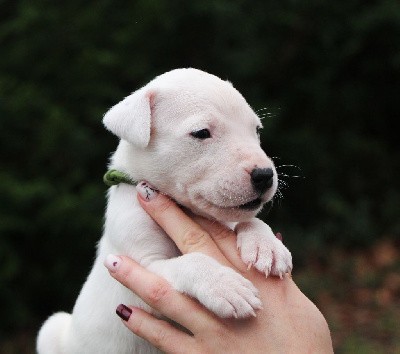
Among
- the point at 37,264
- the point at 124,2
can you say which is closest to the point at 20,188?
the point at 37,264

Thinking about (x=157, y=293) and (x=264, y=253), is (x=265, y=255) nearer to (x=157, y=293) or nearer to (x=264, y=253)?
(x=264, y=253)

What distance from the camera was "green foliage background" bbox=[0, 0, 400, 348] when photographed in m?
6.52

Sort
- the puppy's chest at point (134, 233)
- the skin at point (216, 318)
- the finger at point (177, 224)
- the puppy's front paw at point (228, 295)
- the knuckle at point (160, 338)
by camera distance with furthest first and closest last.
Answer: the puppy's chest at point (134, 233) → the finger at point (177, 224) → the knuckle at point (160, 338) → the skin at point (216, 318) → the puppy's front paw at point (228, 295)

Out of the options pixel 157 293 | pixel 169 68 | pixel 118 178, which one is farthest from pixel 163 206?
pixel 169 68

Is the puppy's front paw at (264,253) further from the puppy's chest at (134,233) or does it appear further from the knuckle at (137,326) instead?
the knuckle at (137,326)

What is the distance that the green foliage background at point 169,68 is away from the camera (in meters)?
6.52

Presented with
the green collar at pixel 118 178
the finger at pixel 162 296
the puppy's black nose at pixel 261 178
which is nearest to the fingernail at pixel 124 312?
the finger at pixel 162 296

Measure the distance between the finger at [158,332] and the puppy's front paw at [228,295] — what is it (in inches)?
8.4

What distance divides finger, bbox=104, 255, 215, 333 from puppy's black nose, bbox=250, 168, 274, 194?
51cm

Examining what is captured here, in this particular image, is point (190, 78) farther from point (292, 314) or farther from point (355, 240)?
point (355, 240)

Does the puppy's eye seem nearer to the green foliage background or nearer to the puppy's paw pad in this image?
the puppy's paw pad

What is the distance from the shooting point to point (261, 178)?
2684mm

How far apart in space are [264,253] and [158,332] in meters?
0.52

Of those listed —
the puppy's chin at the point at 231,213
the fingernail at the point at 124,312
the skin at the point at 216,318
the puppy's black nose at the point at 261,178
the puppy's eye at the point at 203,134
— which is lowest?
the fingernail at the point at 124,312
